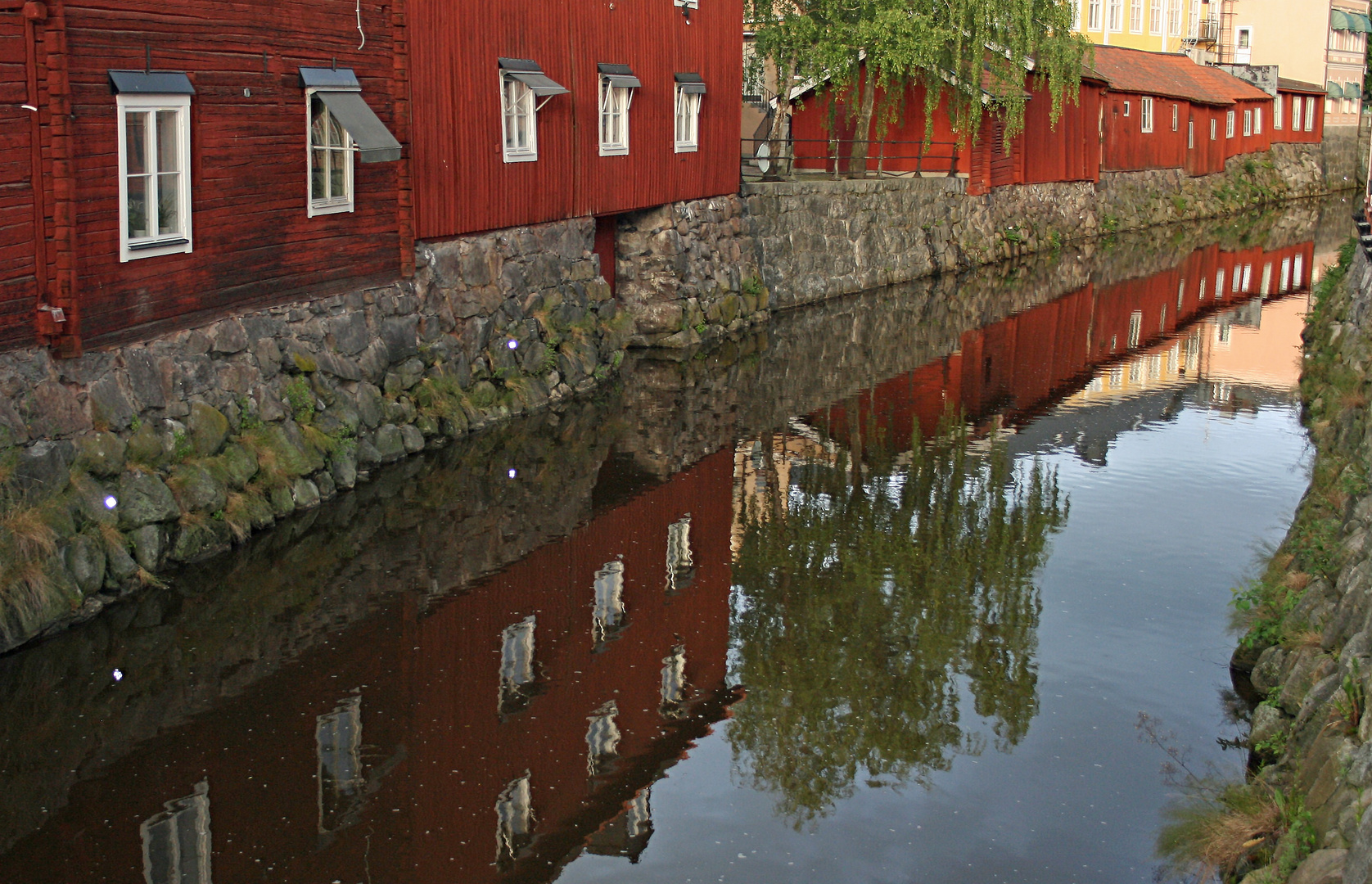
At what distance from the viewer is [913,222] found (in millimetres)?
33938

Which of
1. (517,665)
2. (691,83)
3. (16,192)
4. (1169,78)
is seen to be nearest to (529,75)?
(691,83)

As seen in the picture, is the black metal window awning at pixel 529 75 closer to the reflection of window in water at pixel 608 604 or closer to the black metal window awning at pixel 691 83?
the black metal window awning at pixel 691 83

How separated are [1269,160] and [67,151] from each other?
57.1 m

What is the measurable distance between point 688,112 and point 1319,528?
1626 centimetres

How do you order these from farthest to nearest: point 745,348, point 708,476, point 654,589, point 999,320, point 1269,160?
point 1269,160
point 999,320
point 745,348
point 708,476
point 654,589

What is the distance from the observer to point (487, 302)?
61.4 feet

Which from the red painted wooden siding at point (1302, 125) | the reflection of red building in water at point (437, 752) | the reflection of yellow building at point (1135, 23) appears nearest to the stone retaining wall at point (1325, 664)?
the reflection of red building in water at point (437, 752)

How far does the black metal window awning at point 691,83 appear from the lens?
24297 mm

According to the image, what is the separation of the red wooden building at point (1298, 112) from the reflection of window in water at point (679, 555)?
179 ft

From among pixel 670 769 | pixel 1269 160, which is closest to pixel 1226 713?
pixel 670 769

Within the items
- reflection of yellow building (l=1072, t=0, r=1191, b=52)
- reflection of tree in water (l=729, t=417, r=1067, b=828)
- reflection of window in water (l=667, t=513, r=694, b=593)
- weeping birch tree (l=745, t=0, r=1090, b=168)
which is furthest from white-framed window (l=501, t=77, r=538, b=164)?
reflection of yellow building (l=1072, t=0, r=1191, b=52)

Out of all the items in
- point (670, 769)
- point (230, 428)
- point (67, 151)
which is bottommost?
point (670, 769)

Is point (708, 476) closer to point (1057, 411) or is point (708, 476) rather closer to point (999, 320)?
point (1057, 411)

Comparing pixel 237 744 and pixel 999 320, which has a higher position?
pixel 999 320
